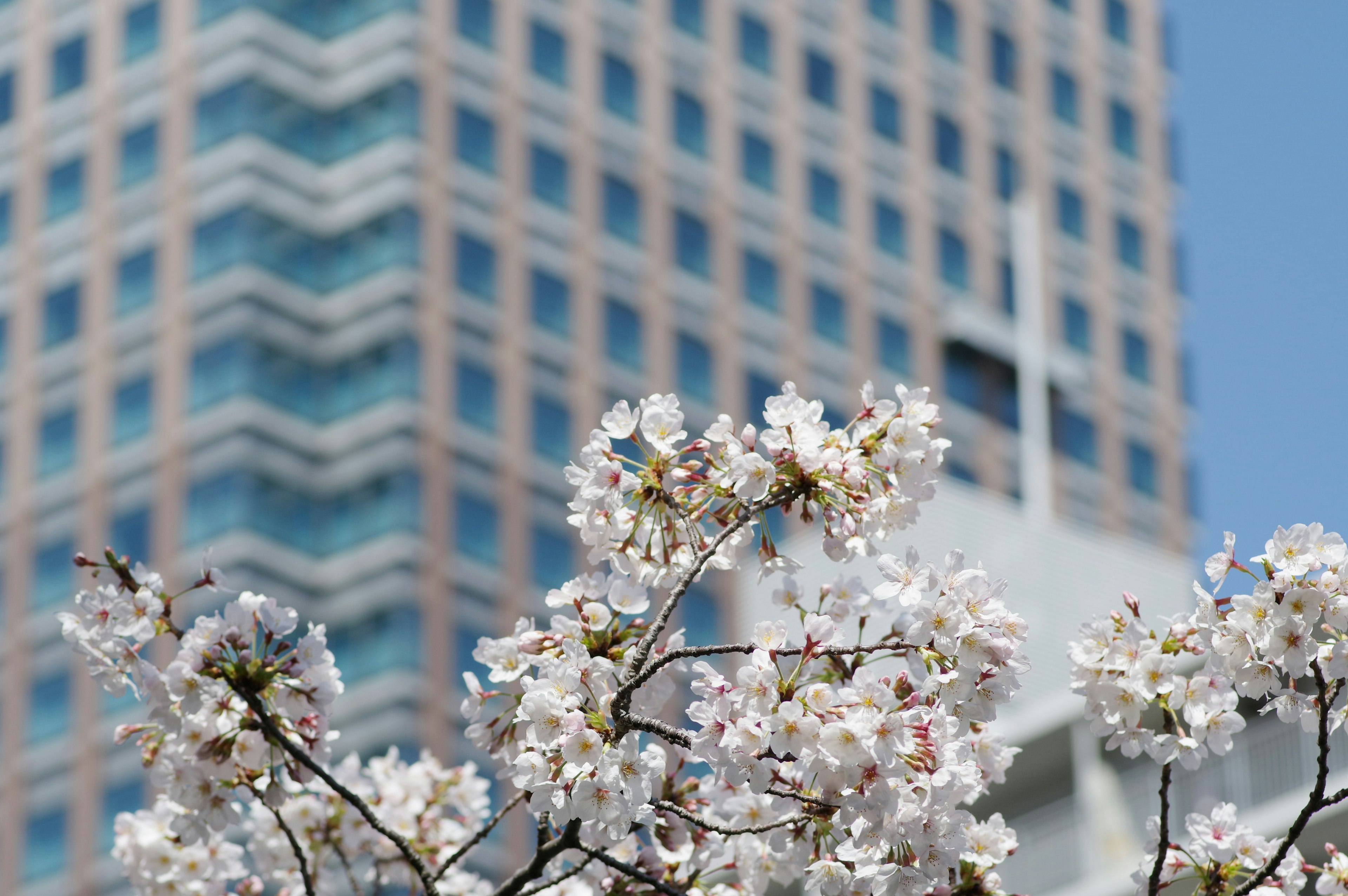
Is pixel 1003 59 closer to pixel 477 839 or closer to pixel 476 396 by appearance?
pixel 476 396

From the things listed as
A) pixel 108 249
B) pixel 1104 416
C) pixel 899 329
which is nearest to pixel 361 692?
pixel 108 249

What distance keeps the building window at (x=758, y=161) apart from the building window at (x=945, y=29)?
8.12m

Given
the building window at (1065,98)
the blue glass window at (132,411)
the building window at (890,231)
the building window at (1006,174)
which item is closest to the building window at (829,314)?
the building window at (890,231)

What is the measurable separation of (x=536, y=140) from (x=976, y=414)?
1508 centimetres

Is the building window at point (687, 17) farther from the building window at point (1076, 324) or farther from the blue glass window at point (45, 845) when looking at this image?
the blue glass window at point (45, 845)

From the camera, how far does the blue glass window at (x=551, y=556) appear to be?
55938 mm

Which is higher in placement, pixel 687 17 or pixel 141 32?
pixel 687 17

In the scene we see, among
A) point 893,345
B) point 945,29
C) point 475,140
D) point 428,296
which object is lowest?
point 428,296

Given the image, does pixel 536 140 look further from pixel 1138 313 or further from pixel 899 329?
pixel 1138 313

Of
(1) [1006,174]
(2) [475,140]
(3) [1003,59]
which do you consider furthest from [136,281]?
(3) [1003,59]

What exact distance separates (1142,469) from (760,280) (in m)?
14.2

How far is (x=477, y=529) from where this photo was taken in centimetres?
5584

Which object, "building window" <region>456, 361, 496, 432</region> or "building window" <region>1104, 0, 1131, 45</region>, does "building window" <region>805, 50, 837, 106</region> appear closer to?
"building window" <region>1104, 0, 1131, 45</region>

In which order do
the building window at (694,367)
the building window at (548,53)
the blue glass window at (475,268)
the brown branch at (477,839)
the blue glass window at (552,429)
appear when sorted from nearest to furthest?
the brown branch at (477,839), the blue glass window at (552,429), the blue glass window at (475,268), the building window at (694,367), the building window at (548,53)
